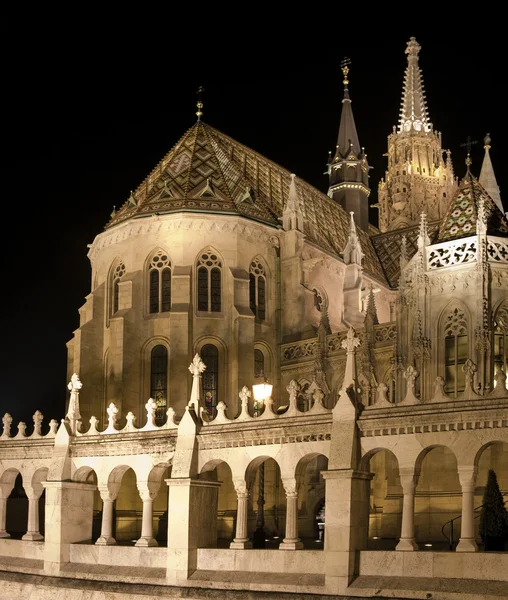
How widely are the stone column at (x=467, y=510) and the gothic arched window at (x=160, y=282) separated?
75.6 feet

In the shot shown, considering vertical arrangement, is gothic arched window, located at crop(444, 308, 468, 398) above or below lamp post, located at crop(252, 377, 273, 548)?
above

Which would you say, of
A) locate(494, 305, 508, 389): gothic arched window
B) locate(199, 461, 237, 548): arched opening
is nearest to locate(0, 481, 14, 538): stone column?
locate(199, 461, 237, 548): arched opening

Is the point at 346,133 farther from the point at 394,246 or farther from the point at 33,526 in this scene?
the point at 33,526

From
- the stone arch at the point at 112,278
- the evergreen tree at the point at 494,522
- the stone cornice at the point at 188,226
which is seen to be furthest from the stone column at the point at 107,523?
the stone cornice at the point at 188,226

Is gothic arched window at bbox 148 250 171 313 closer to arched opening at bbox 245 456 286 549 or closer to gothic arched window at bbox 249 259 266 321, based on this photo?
gothic arched window at bbox 249 259 266 321

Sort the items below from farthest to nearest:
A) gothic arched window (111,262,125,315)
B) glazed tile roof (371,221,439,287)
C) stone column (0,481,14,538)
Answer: glazed tile roof (371,221,439,287) → gothic arched window (111,262,125,315) → stone column (0,481,14,538)

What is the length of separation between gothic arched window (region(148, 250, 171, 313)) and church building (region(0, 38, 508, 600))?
3.6 inches

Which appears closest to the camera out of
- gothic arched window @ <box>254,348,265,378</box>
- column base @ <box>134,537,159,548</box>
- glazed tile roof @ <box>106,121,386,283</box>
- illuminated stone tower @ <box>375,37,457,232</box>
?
column base @ <box>134,537,159,548</box>

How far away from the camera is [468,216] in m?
36.7

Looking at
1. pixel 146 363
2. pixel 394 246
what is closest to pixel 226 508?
pixel 146 363

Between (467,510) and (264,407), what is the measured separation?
914cm

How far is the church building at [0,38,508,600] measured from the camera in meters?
21.2

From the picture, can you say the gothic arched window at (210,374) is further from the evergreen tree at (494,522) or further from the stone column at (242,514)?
the evergreen tree at (494,522)

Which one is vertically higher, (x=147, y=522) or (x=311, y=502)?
(x=147, y=522)
